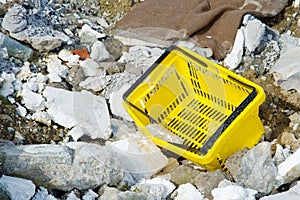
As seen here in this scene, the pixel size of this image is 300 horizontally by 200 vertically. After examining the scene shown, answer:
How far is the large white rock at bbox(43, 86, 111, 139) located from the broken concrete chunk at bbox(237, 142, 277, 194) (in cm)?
65

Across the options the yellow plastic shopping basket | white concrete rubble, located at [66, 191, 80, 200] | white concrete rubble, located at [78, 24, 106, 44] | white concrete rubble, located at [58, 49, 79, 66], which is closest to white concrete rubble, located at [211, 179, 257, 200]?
the yellow plastic shopping basket

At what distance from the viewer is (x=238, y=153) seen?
2688 mm

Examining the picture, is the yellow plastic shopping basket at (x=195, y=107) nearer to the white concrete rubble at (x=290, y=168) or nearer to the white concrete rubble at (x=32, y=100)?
the white concrete rubble at (x=290, y=168)

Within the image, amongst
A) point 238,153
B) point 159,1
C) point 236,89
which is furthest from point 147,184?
point 159,1

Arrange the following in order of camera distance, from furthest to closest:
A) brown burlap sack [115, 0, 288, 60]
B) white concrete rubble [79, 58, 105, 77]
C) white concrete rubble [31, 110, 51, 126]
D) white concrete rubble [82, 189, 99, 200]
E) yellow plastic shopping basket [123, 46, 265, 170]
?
1. brown burlap sack [115, 0, 288, 60]
2. white concrete rubble [79, 58, 105, 77]
3. white concrete rubble [31, 110, 51, 126]
4. yellow plastic shopping basket [123, 46, 265, 170]
5. white concrete rubble [82, 189, 99, 200]

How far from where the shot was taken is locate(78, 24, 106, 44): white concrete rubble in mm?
3332

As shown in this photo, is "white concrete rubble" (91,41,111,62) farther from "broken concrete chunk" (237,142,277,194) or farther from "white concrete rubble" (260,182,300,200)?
"white concrete rubble" (260,182,300,200)

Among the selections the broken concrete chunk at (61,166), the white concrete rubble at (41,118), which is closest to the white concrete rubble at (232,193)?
the broken concrete chunk at (61,166)

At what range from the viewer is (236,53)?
10.4 ft

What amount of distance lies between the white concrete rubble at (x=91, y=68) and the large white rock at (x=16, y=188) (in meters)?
0.79

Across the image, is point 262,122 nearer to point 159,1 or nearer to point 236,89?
point 236,89

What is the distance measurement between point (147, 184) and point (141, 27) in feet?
3.39

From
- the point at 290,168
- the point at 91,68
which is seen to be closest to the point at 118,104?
the point at 91,68

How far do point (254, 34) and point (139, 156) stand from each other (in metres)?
0.91
